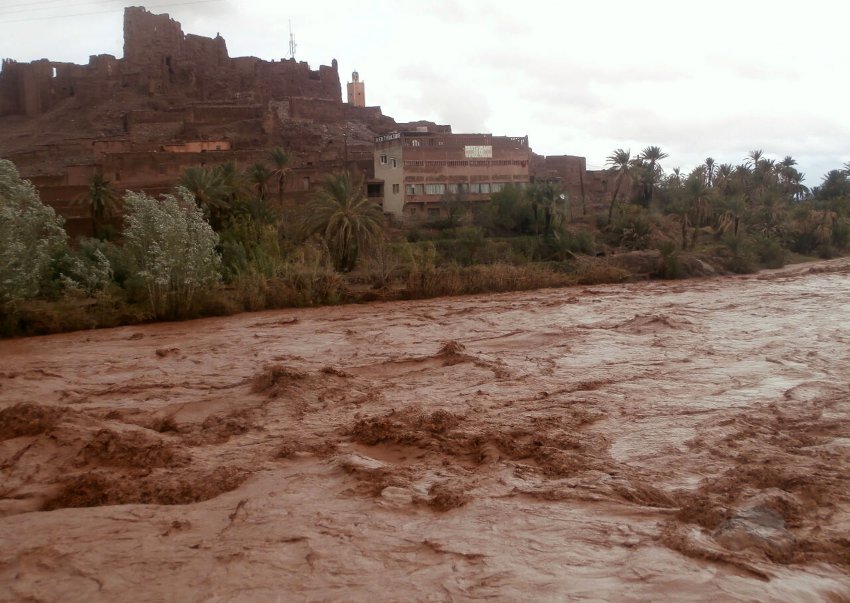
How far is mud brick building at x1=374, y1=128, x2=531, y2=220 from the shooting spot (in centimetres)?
4075

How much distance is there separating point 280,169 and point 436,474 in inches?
1223

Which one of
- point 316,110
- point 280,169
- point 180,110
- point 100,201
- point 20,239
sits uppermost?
point 316,110

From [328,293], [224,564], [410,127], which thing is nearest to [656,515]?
[224,564]

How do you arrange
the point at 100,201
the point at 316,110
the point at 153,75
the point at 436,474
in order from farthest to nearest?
the point at 153,75
the point at 316,110
the point at 100,201
the point at 436,474

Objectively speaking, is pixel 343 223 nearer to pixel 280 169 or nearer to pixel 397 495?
pixel 280 169

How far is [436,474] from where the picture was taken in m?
8.45

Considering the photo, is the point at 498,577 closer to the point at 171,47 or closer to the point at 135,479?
the point at 135,479

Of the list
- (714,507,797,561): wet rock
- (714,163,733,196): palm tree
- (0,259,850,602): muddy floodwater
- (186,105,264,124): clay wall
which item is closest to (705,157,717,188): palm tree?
(714,163,733,196): palm tree

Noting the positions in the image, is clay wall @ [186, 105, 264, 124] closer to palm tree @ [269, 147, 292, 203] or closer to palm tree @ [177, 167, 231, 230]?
palm tree @ [269, 147, 292, 203]

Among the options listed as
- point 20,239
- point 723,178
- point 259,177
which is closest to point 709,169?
point 723,178

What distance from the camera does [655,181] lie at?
49656 millimetres

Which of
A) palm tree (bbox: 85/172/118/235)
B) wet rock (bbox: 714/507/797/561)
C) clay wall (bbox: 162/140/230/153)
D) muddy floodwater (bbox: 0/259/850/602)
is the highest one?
clay wall (bbox: 162/140/230/153)

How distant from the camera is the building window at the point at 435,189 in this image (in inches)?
1617

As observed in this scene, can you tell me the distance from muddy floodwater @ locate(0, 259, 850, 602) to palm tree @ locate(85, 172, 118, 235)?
16.5 m
